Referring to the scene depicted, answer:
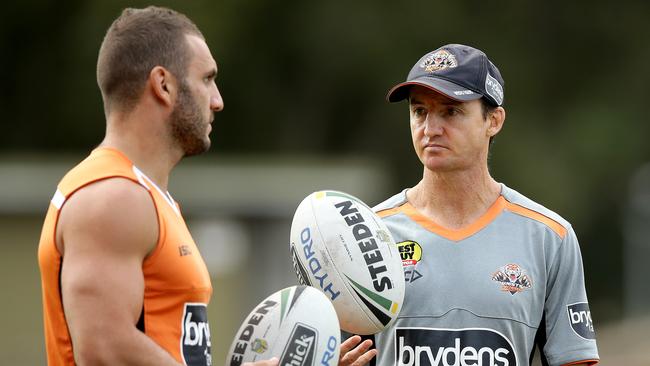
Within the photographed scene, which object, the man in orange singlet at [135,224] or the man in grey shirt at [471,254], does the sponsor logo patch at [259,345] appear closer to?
the man in orange singlet at [135,224]

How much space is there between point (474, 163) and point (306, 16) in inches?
1034

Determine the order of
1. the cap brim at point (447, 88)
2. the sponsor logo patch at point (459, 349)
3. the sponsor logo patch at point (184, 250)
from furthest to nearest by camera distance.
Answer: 1. the cap brim at point (447, 88)
2. the sponsor logo patch at point (459, 349)
3. the sponsor logo patch at point (184, 250)

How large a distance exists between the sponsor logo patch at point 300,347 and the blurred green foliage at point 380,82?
77.6 feet

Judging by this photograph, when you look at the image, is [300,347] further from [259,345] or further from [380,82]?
[380,82]

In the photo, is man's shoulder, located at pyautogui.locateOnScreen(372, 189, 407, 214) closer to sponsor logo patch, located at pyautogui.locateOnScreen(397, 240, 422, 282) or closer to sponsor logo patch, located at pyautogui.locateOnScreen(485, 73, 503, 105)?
sponsor logo patch, located at pyautogui.locateOnScreen(397, 240, 422, 282)

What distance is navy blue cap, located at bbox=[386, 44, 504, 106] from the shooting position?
5527 millimetres

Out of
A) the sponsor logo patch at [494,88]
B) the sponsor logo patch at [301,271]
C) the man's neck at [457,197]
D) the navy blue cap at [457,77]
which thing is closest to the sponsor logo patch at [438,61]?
the navy blue cap at [457,77]

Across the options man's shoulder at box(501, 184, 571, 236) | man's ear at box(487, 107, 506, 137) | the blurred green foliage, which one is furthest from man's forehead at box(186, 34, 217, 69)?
the blurred green foliage

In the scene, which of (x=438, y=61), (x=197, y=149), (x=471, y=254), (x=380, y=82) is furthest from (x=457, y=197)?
(x=380, y=82)

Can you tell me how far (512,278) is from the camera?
215 inches

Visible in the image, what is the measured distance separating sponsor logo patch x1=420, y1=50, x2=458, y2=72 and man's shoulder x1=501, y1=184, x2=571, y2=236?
0.66m

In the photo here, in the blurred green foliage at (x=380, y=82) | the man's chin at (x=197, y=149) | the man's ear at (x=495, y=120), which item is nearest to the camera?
the man's chin at (x=197, y=149)

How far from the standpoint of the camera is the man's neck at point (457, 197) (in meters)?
5.66

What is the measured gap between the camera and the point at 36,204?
56.7ft
